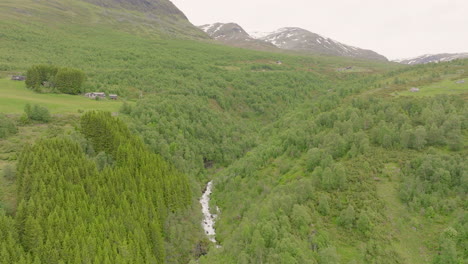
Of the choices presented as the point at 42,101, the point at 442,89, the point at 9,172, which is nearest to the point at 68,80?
the point at 42,101

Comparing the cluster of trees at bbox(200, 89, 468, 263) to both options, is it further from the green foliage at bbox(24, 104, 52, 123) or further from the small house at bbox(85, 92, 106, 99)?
the small house at bbox(85, 92, 106, 99)

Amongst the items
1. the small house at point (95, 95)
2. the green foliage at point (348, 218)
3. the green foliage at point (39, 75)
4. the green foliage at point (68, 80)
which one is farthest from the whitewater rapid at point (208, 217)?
the green foliage at point (39, 75)

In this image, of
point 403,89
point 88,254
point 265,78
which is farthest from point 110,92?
point 403,89

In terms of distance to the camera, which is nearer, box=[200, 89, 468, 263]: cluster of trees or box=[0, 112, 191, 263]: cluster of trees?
box=[0, 112, 191, 263]: cluster of trees

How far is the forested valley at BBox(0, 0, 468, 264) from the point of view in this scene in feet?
139

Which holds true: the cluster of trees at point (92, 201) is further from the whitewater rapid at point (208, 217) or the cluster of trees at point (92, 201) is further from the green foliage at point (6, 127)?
the green foliage at point (6, 127)

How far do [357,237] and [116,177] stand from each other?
48.5 meters

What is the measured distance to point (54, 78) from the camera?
100 metres

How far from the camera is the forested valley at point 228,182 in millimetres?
42281

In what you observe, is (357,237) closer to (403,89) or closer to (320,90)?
(403,89)

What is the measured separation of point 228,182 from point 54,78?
265ft

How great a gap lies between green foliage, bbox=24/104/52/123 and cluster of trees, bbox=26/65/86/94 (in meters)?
31.5

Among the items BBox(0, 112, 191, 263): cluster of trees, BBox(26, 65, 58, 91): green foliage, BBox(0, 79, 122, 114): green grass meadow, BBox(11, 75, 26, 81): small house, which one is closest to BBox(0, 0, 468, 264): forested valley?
BBox(0, 112, 191, 263): cluster of trees

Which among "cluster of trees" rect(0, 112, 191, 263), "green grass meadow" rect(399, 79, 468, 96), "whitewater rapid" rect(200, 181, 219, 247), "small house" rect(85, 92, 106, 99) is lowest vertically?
"whitewater rapid" rect(200, 181, 219, 247)
